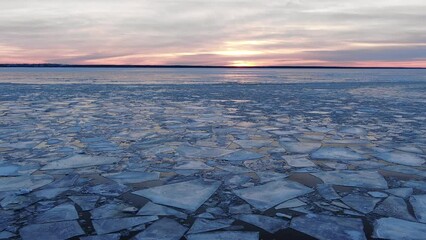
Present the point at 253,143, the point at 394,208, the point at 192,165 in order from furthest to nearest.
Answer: the point at 253,143
the point at 192,165
the point at 394,208

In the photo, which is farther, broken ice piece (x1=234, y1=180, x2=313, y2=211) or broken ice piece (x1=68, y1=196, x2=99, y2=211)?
broken ice piece (x1=234, y1=180, x2=313, y2=211)

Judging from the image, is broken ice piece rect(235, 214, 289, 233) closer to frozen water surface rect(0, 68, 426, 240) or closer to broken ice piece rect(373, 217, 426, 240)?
frozen water surface rect(0, 68, 426, 240)

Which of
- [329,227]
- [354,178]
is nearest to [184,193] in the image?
[329,227]

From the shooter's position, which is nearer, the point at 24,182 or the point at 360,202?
the point at 360,202

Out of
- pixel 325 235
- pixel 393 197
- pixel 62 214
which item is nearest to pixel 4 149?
pixel 62 214

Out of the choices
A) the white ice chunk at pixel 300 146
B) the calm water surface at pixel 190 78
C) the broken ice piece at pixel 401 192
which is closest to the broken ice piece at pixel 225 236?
the broken ice piece at pixel 401 192

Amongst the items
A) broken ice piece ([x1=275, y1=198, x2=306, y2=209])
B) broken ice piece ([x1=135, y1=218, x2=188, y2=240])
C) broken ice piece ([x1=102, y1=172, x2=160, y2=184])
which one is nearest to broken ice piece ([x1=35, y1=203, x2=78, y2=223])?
broken ice piece ([x1=135, y1=218, x2=188, y2=240])

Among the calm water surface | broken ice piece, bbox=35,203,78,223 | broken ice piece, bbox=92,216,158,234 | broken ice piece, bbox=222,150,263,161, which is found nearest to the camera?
broken ice piece, bbox=92,216,158,234

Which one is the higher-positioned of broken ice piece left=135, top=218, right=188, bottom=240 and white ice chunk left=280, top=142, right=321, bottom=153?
broken ice piece left=135, top=218, right=188, bottom=240

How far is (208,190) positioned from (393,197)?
153 centimetres

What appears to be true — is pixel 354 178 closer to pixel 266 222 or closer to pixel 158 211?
pixel 266 222

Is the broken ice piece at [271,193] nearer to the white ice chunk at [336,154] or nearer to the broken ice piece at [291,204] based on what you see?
the broken ice piece at [291,204]

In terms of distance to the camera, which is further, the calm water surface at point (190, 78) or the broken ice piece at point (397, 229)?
the calm water surface at point (190, 78)

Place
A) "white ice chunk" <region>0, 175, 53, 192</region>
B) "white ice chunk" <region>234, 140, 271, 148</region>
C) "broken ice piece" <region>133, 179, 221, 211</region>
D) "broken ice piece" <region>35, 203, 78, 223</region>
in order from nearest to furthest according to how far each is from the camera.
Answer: "broken ice piece" <region>35, 203, 78, 223</region>
"broken ice piece" <region>133, 179, 221, 211</region>
"white ice chunk" <region>0, 175, 53, 192</region>
"white ice chunk" <region>234, 140, 271, 148</region>
